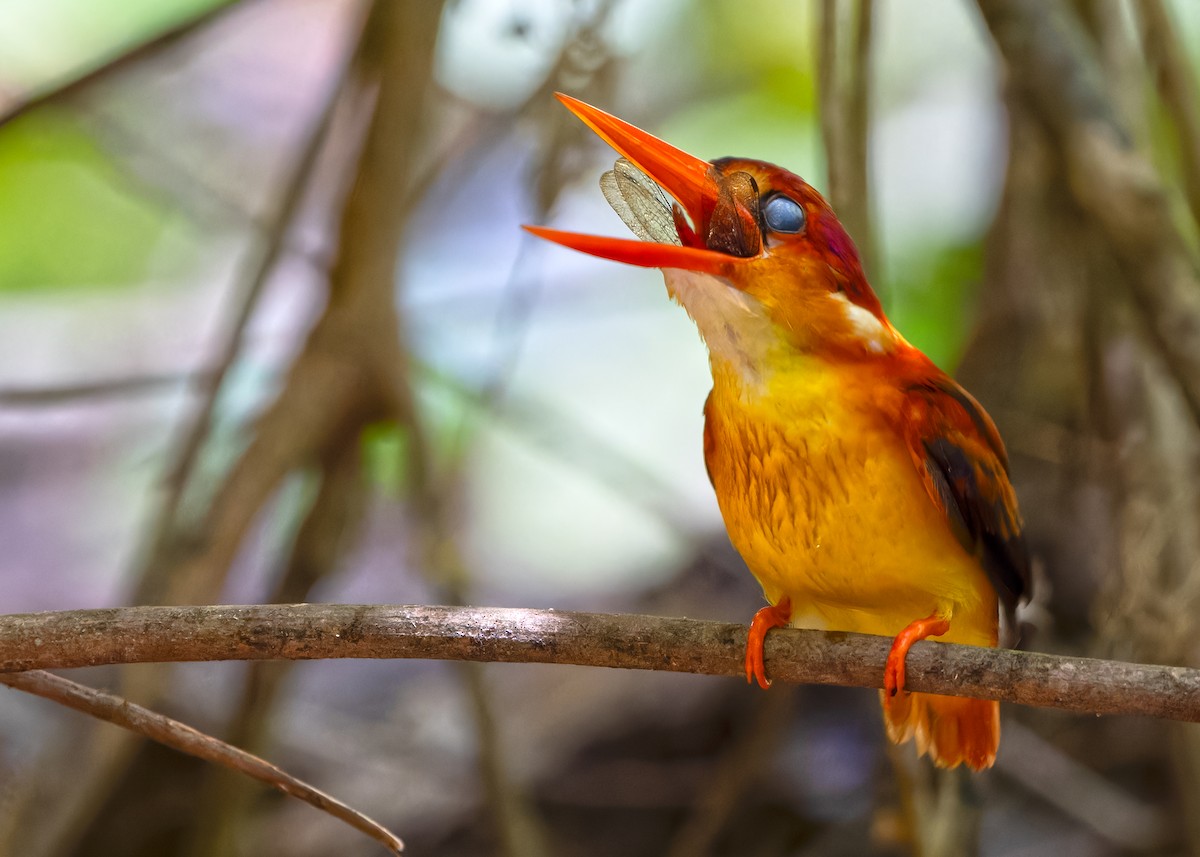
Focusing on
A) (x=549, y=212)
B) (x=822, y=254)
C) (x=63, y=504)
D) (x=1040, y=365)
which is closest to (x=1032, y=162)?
(x=1040, y=365)

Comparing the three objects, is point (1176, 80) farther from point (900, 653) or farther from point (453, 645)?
point (453, 645)

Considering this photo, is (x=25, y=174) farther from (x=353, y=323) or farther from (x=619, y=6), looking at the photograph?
(x=619, y=6)

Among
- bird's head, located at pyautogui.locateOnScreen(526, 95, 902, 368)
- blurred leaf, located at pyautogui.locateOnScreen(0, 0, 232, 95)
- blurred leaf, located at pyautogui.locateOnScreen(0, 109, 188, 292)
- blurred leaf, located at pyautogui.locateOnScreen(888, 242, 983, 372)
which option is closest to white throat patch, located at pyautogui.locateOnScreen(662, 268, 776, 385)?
bird's head, located at pyautogui.locateOnScreen(526, 95, 902, 368)

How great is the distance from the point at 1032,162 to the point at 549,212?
1264 millimetres

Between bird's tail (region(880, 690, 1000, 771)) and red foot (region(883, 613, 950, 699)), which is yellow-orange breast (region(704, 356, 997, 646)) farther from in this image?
bird's tail (region(880, 690, 1000, 771))

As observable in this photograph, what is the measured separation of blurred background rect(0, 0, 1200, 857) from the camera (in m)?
2.56

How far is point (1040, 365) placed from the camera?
10.1ft

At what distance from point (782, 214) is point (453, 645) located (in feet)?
2.40

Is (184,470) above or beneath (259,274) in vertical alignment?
beneath

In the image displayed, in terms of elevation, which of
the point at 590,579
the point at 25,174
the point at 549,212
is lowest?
the point at 590,579

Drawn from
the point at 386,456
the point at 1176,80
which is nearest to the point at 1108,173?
the point at 1176,80

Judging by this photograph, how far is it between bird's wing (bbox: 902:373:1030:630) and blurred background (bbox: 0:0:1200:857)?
44 cm

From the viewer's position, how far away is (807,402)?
1.65 m

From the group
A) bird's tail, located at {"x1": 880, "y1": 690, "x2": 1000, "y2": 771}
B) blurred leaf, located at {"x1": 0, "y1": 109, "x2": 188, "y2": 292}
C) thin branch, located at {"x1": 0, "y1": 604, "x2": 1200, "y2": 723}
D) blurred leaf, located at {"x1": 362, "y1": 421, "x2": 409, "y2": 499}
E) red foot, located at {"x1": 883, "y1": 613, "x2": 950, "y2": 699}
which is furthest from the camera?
blurred leaf, located at {"x1": 0, "y1": 109, "x2": 188, "y2": 292}
